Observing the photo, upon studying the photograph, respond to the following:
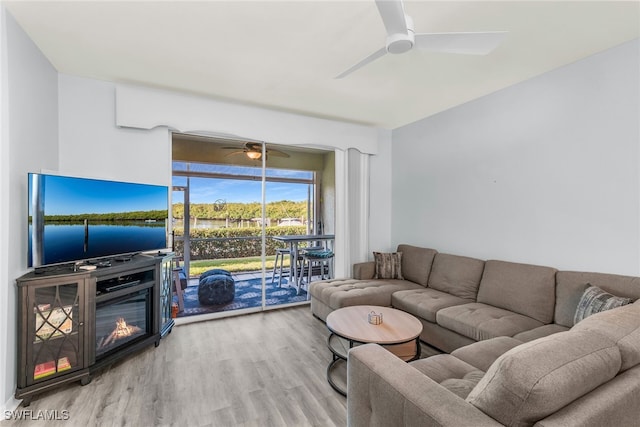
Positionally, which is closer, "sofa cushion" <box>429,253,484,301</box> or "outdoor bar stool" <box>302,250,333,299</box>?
"sofa cushion" <box>429,253,484,301</box>

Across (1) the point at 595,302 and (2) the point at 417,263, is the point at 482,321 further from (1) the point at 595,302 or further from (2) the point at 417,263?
(2) the point at 417,263

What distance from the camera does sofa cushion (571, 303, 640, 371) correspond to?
112cm

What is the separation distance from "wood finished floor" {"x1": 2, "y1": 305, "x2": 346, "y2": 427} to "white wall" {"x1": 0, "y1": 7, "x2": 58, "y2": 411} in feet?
1.64

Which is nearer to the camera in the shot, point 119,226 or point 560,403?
point 560,403

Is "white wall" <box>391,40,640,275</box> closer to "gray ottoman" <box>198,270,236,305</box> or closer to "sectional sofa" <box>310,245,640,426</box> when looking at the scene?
"sectional sofa" <box>310,245,640,426</box>

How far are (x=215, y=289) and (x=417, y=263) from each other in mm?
2627

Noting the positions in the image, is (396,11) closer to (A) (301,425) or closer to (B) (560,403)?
(B) (560,403)

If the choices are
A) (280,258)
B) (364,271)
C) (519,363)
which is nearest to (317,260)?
(280,258)

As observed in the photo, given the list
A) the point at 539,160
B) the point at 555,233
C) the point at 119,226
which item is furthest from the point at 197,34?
the point at 555,233

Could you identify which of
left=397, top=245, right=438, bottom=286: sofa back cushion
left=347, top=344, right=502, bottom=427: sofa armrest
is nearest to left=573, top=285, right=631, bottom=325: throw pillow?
left=397, top=245, right=438, bottom=286: sofa back cushion

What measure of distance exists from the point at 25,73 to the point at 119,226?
1.28m

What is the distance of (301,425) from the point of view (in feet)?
5.99

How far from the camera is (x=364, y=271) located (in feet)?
12.9

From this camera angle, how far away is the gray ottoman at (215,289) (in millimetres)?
3854
